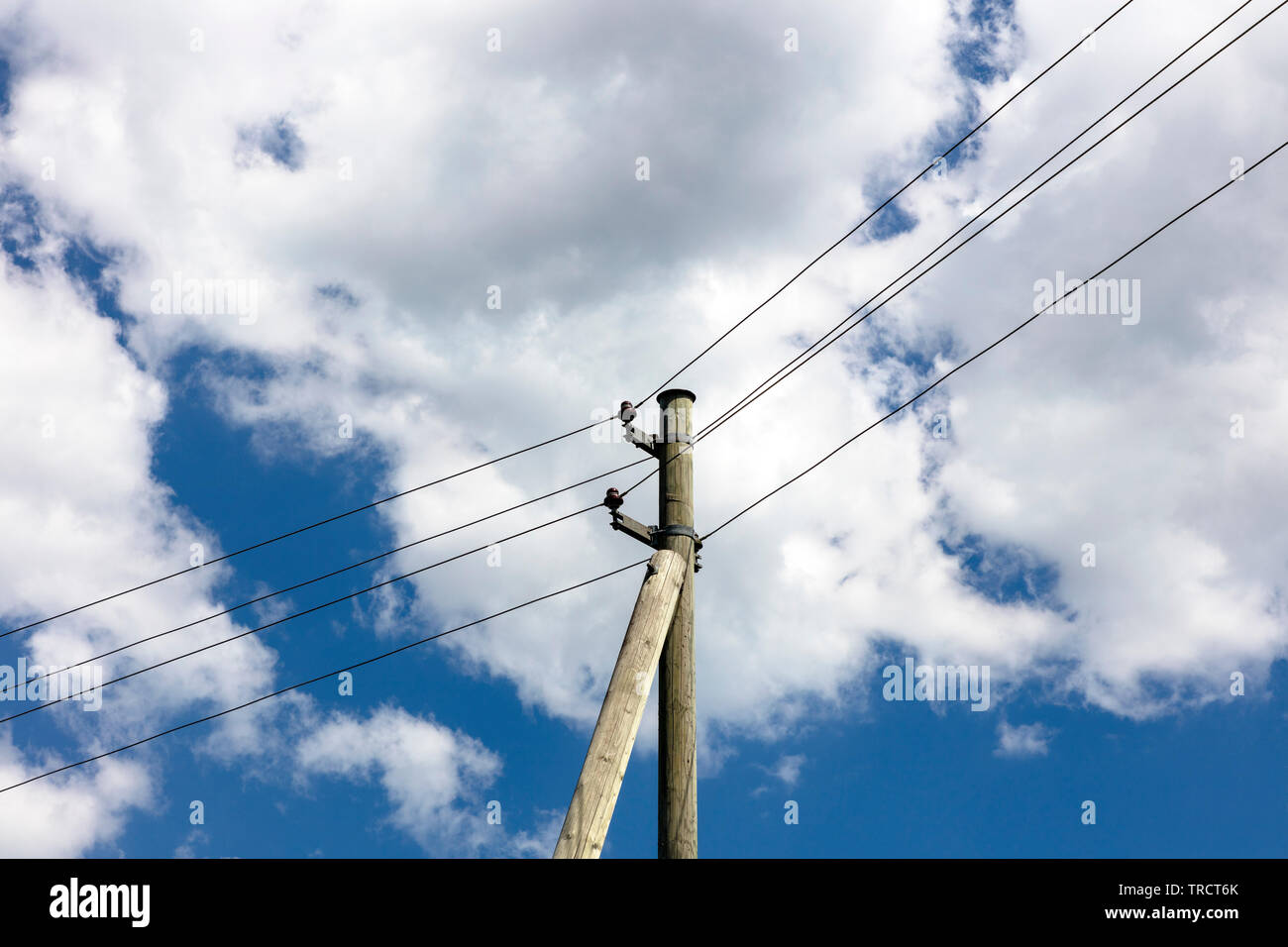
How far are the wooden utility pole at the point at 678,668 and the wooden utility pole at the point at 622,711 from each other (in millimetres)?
164

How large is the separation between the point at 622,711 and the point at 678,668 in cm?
80

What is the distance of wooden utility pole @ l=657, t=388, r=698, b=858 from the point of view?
23.8 ft

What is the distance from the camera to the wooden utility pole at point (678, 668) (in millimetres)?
7246

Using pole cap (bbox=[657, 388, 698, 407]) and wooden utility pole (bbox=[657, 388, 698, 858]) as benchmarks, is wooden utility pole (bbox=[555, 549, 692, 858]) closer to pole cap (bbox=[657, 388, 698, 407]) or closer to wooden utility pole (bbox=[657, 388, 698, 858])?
wooden utility pole (bbox=[657, 388, 698, 858])

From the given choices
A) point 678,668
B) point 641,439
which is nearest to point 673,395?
point 641,439

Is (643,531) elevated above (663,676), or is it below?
above

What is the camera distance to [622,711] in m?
7.07

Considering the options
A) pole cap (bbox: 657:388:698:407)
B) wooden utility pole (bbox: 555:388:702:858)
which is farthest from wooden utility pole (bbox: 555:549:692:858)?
pole cap (bbox: 657:388:698:407)

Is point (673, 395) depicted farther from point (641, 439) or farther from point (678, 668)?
point (678, 668)

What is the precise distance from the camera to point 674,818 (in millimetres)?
7219

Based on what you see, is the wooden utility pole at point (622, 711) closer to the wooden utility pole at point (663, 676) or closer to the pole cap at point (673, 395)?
the wooden utility pole at point (663, 676)
